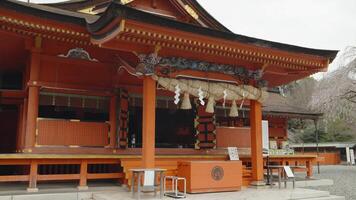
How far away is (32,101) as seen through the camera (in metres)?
8.84

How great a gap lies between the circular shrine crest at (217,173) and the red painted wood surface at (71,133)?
10.9 ft

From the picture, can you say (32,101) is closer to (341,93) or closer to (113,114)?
(113,114)

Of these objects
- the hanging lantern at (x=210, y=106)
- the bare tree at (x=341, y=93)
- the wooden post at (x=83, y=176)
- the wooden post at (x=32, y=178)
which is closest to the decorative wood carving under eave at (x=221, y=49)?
the hanging lantern at (x=210, y=106)

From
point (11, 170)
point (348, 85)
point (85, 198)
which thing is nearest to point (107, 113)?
point (85, 198)

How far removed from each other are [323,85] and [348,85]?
5.66 feet

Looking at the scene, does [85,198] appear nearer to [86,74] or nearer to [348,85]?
[86,74]

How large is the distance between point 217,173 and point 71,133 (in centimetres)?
417

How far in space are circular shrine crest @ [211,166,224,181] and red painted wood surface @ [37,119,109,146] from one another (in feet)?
10.9

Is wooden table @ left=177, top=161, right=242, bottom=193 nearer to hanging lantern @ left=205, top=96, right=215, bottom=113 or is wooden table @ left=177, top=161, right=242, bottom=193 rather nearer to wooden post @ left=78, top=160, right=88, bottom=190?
hanging lantern @ left=205, top=96, right=215, bottom=113

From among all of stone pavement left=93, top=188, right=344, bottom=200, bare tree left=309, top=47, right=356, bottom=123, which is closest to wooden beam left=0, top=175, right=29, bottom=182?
stone pavement left=93, top=188, right=344, bottom=200

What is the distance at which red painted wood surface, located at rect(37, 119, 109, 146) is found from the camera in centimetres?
919

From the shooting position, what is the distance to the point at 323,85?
21656 millimetres

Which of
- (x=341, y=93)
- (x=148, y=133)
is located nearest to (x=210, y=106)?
(x=148, y=133)

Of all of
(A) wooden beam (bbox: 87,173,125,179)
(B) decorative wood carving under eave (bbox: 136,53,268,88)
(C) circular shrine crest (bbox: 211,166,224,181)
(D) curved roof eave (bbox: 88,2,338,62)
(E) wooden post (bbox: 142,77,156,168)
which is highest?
(D) curved roof eave (bbox: 88,2,338,62)
